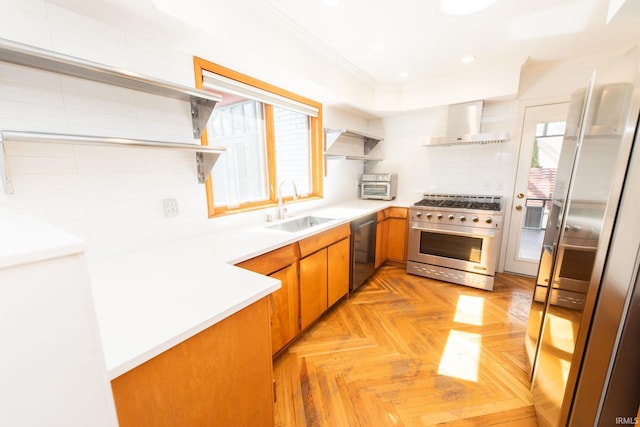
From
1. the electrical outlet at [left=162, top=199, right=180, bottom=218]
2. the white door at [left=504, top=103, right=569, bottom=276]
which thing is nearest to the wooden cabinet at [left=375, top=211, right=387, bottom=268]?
the white door at [left=504, top=103, right=569, bottom=276]

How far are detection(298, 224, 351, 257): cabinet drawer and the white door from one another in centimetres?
231

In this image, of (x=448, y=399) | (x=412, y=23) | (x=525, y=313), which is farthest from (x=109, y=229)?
(x=525, y=313)

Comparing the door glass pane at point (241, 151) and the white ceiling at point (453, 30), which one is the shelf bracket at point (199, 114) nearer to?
the door glass pane at point (241, 151)

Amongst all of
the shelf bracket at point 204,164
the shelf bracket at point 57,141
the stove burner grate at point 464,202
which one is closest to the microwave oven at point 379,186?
the stove burner grate at point 464,202

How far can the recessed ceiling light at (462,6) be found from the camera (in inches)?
65.9

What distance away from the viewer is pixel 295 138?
2.90 meters

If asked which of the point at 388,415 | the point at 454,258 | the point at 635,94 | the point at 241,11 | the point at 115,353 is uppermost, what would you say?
the point at 241,11

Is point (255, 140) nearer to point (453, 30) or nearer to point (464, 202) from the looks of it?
point (453, 30)

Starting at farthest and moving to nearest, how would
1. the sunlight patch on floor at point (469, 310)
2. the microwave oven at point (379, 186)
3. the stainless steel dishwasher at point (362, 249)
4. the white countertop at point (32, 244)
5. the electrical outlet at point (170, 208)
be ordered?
the microwave oven at point (379, 186) < the stainless steel dishwasher at point (362, 249) < the sunlight patch on floor at point (469, 310) < the electrical outlet at point (170, 208) < the white countertop at point (32, 244)

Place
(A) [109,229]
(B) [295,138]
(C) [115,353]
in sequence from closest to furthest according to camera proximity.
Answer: (C) [115,353]
(A) [109,229]
(B) [295,138]

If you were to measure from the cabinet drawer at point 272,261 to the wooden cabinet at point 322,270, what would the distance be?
112 millimetres

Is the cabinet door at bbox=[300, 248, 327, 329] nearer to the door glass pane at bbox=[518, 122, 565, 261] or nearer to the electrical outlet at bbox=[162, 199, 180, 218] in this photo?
the electrical outlet at bbox=[162, 199, 180, 218]

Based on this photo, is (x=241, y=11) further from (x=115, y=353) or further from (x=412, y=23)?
(x=115, y=353)

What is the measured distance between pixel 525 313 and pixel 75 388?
3.16m
